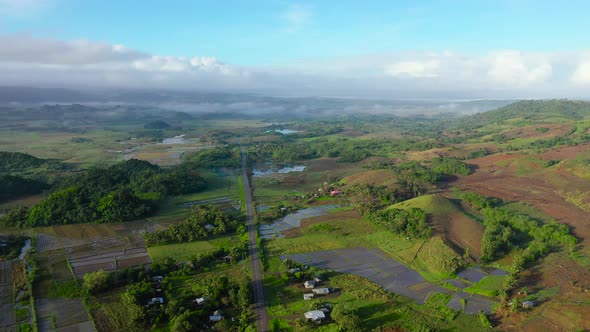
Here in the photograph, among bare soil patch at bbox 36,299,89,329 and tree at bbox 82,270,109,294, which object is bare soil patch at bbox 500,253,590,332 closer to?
bare soil patch at bbox 36,299,89,329

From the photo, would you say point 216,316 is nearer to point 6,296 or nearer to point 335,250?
point 335,250

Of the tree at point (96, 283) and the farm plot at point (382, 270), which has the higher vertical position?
the tree at point (96, 283)

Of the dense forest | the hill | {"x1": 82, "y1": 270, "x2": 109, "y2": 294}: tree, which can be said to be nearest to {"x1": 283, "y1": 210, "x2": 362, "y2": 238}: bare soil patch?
the hill

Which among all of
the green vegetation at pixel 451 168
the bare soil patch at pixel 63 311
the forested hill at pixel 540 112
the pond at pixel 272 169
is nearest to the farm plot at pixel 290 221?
the bare soil patch at pixel 63 311

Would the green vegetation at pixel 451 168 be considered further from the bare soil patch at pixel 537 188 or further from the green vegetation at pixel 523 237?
the green vegetation at pixel 523 237

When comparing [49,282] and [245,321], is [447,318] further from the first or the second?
[49,282]

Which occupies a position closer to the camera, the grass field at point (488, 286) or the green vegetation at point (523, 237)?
the grass field at point (488, 286)

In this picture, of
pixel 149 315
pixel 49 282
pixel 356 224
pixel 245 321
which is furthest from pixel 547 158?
pixel 49 282
